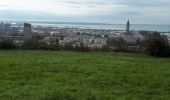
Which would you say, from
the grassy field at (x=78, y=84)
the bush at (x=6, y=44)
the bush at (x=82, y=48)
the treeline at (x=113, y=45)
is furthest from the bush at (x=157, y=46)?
the grassy field at (x=78, y=84)

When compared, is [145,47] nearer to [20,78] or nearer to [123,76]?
[123,76]

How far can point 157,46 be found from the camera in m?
20.1

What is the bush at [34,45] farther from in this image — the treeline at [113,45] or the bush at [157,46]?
the bush at [157,46]

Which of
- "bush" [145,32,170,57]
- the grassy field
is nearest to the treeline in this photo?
"bush" [145,32,170,57]

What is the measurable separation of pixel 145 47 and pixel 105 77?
11930 mm

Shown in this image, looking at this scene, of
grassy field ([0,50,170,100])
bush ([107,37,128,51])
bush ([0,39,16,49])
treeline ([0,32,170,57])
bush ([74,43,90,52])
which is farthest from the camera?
bush ([107,37,128,51])

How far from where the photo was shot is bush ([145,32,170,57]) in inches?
787

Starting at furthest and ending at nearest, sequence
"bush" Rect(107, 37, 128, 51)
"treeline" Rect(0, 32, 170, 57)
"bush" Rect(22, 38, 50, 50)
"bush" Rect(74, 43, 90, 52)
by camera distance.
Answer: "bush" Rect(107, 37, 128, 51)
"bush" Rect(22, 38, 50, 50)
"bush" Rect(74, 43, 90, 52)
"treeline" Rect(0, 32, 170, 57)

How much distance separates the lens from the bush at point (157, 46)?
19984 mm

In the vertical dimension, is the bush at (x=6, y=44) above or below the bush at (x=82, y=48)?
above

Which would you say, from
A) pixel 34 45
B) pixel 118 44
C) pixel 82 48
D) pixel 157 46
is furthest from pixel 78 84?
pixel 118 44

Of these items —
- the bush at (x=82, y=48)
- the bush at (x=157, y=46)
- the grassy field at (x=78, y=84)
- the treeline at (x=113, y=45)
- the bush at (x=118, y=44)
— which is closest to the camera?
the grassy field at (x=78, y=84)

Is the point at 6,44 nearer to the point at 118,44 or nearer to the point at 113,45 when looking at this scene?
the point at 113,45

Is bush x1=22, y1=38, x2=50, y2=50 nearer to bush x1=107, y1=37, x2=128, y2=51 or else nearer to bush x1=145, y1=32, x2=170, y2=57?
bush x1=107, y1=37, x2=128, y2=51
